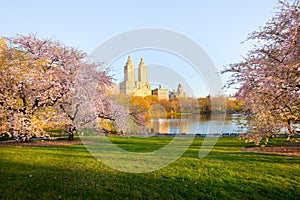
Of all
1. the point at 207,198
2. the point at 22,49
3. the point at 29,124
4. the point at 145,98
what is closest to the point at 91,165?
the point at 207,198

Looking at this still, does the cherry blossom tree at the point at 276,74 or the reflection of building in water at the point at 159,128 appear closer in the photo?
the cherry blossom tree at the point at 276,74

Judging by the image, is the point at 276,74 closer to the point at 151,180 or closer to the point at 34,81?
the point at 151,180

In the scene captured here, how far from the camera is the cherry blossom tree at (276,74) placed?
7359mm

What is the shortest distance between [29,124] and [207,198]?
10007mm

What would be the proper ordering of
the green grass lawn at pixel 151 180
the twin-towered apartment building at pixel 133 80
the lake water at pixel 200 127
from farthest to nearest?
the lake water at pixel 200 127 < the twin-towered apartment building at pixel 133 80 < the green grass lawn at pixel 151 180

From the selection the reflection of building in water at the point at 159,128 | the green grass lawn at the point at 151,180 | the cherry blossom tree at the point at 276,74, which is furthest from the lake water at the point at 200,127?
the green grass lawn at the point at 151,180

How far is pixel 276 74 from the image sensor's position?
7.61m

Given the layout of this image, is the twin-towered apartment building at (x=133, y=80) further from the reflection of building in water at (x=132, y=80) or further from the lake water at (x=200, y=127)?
the lake water at (x=200, y=127)

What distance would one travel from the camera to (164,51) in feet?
34.8

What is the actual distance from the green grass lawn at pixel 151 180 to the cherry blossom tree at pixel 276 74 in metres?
1.74

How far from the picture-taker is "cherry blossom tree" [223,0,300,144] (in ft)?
24.1

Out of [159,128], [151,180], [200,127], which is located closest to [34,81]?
[151,180]

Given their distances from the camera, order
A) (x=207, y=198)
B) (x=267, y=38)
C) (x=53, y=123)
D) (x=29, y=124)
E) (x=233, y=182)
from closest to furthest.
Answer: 1. (x=207, y=198)
2. (x=233, y=182)
3. (x=267, y=38)
4. (x=29, y=124)
5. (x=53, y=123)

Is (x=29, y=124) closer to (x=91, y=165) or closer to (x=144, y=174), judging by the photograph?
(x=91, y=165)
